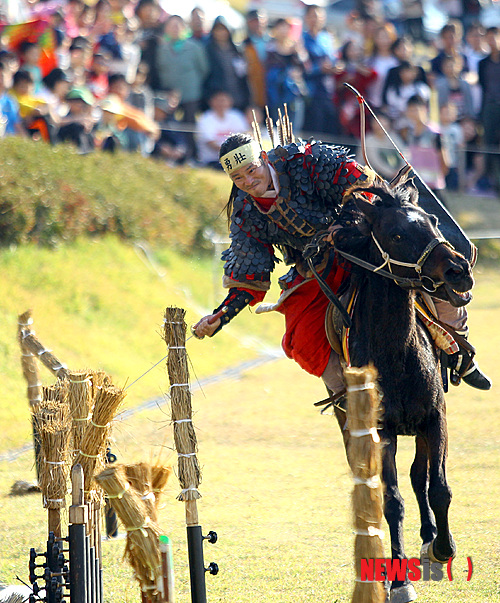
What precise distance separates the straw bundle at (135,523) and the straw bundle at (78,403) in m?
0.40

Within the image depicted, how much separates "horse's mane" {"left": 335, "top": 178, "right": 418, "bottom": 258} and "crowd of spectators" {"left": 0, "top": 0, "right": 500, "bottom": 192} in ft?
28.1

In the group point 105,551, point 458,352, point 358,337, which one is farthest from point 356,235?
point 105,551

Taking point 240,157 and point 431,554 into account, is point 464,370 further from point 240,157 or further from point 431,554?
point 240,157

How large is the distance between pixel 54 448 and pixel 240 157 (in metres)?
1.90

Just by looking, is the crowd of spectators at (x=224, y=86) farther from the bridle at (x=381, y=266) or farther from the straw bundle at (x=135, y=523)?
the straw bundle at (x=135, y=523)

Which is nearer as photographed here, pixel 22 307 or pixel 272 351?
pixel 22 307

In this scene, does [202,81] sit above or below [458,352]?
above

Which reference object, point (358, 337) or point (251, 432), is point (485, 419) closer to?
point (251, 432)

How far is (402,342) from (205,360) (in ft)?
23.5

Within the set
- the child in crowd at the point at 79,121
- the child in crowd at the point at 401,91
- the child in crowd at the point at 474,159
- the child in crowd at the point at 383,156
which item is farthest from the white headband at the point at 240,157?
the child in crowd at the point at 474,159

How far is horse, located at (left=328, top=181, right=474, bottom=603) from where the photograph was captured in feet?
16.5

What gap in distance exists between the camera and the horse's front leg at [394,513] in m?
5.02

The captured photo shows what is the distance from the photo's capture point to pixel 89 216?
13.7 m

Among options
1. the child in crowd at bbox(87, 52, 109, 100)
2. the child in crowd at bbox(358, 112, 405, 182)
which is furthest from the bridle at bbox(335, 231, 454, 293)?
the child in crowd at bbox(87, 52, 109, 100)
